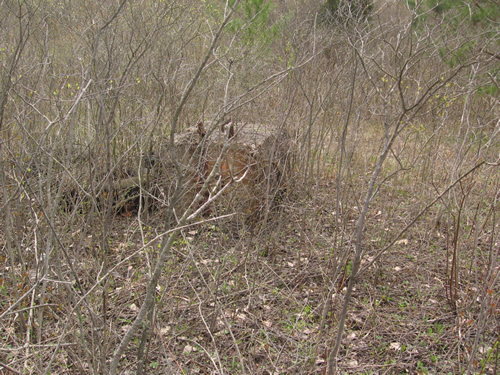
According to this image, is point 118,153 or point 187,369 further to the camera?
point 118,153

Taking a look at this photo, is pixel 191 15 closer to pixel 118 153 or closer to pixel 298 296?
pixel 118 153

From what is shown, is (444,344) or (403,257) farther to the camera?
(403,257)

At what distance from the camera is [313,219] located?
4.43 m

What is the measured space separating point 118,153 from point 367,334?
3157 mm

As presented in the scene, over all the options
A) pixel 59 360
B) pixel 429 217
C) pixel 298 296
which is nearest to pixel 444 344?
pixel 298 296

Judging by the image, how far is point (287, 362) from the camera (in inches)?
111

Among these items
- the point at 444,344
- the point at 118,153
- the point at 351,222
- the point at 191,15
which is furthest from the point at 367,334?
the point at 191,15

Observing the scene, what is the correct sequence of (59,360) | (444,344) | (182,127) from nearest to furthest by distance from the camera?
(59,360)
(444,344)
(182,127)

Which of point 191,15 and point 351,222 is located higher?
point 191,15

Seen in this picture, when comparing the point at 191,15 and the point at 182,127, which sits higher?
the point at 191,15

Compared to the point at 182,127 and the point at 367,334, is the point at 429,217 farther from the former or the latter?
the point at 182,127

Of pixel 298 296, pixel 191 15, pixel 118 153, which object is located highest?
pixel 191 15

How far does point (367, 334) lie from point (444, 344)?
54cm

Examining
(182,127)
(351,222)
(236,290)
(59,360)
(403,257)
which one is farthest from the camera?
(182,127)
